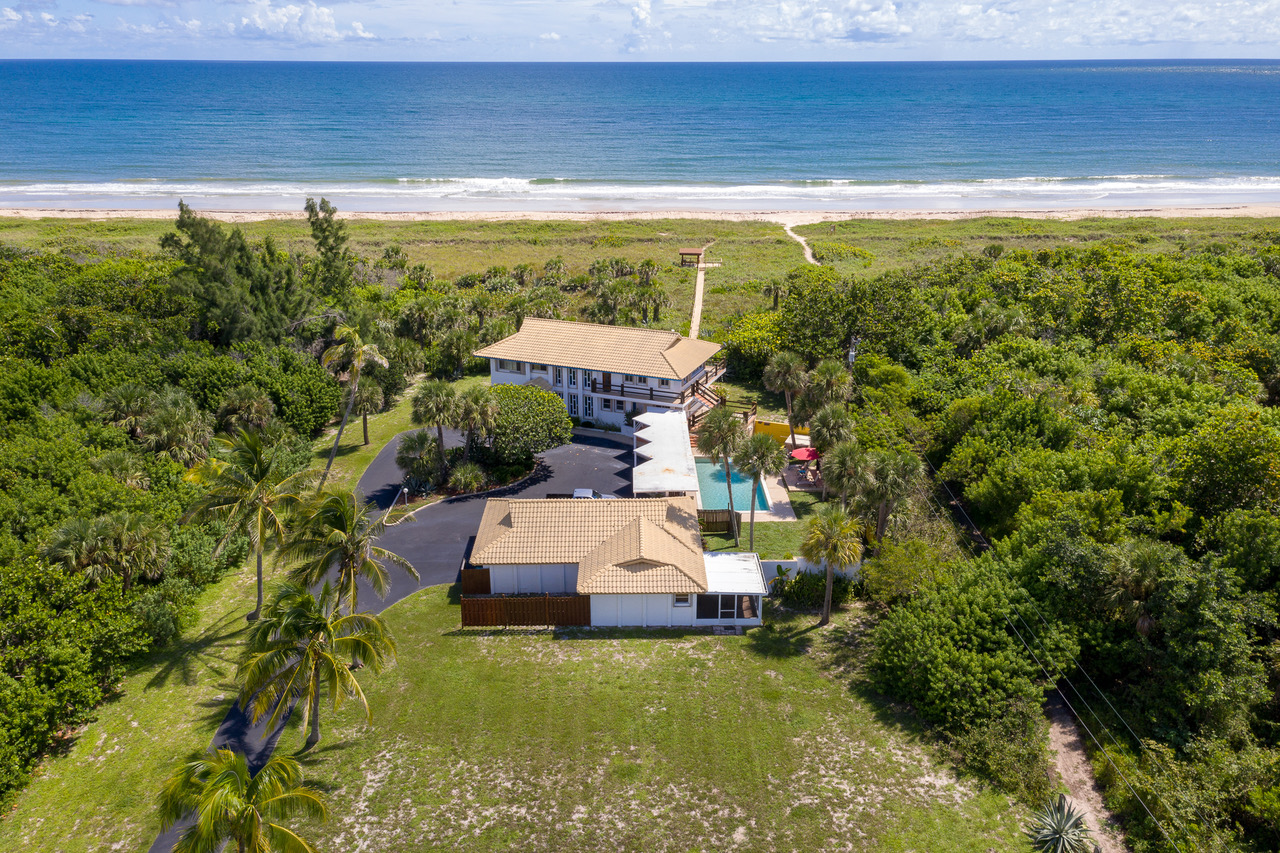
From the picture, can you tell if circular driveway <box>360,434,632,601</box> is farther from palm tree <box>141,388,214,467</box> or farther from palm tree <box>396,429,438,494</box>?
palm tree <box>141,388,214,467</box>

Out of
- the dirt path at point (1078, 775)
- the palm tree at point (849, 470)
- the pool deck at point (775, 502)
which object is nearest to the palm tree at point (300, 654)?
the palm tree at point (849, 470)

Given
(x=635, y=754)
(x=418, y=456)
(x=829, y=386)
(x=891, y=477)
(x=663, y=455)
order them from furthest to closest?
1. (x=829, y=386)
2. (x=663, y=455)
3. (x=418, y=456)
4. (x=891, y=477)
5. (x=635, y=754)

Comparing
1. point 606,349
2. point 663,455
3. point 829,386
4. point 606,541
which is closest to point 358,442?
point 606,349

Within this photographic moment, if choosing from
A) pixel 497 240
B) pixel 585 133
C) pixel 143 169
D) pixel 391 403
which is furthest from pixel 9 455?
pixel 585 133

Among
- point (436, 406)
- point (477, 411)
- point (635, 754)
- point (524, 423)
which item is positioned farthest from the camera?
point (524, 423)

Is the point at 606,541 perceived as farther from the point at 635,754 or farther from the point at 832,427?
the point at 832,427

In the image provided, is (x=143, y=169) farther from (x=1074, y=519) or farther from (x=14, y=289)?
(x=1074, y=519)
